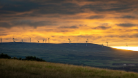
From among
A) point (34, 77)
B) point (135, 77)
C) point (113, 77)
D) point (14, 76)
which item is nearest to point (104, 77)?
point (113, 77)

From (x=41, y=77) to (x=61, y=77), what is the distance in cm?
236

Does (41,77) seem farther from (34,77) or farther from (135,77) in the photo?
(135,77)

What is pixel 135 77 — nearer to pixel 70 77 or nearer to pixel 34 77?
pixel 70 77

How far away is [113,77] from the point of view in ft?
91.7

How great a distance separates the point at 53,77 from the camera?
2466 cm

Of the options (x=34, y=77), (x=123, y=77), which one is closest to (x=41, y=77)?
(x=34, y=77)

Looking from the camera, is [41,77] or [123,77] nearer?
[41,77]

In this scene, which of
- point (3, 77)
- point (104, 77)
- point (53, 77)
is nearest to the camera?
point (3, 77)

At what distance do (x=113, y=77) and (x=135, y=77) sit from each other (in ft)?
10.9

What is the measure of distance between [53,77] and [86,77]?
417cm

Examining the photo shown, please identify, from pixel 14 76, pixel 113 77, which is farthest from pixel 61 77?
pixel 113 77

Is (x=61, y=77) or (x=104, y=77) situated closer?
(x=61, y=77)

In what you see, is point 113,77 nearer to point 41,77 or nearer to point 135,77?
point 135,77

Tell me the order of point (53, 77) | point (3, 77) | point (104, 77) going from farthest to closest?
1. point (104, 77)
2. point (53, 77)
3. point (3, 77)
